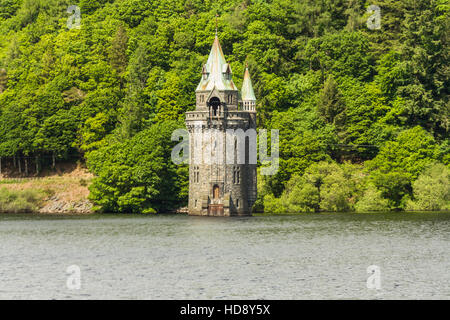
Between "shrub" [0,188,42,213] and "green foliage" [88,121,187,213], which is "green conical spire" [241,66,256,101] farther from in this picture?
"shrub" [0,188,42,213]

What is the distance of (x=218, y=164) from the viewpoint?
111812 millimetres

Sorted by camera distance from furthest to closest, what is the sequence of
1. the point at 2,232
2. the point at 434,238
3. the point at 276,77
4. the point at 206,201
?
the point at 276,77 < the point at 206,201 < the point at 2,232 < the point at 434,238

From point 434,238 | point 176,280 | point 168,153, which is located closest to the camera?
point 176,280

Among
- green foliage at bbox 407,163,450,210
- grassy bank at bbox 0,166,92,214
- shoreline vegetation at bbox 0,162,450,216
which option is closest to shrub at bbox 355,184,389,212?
shoreline vegetation at bbox 0,162,450,216

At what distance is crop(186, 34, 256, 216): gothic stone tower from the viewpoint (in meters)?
112

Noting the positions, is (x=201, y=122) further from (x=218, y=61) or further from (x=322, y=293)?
(x=322, y=293)

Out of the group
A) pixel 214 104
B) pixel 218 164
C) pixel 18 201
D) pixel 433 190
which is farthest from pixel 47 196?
pixel 433 190

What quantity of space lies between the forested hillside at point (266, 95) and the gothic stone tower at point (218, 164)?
560 cm

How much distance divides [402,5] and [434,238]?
6924 cm

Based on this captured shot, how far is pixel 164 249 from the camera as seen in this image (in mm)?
75250

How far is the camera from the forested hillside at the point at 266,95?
385 feet

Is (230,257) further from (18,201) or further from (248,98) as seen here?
(18,201)

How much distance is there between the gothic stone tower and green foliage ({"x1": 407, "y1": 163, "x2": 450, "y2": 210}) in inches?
755
